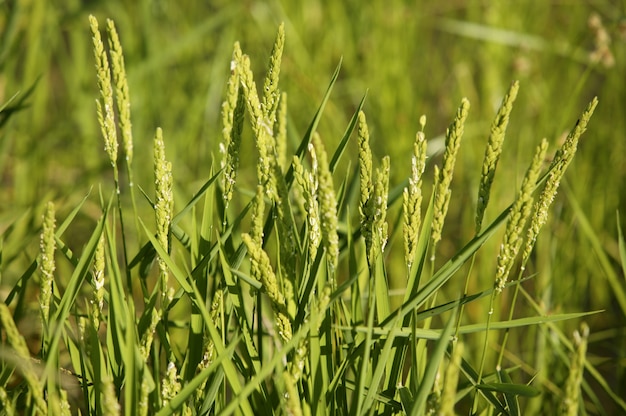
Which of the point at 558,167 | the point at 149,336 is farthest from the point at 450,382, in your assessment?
the point at 149,336

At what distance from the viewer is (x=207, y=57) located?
2.80 metres

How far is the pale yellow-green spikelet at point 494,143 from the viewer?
33.2 inches

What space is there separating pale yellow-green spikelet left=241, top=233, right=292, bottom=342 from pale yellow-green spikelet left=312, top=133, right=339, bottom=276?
8 centimetres

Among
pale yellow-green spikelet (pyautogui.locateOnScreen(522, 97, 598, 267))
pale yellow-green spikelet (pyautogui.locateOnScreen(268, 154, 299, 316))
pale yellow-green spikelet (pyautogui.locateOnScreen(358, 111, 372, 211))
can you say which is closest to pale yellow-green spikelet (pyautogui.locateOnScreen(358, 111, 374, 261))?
pale yellow-green spikelet (pyautogui.locateOnScreen(358, 111, 372, 211))

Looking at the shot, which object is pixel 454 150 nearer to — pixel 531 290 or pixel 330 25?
pixel 531 290

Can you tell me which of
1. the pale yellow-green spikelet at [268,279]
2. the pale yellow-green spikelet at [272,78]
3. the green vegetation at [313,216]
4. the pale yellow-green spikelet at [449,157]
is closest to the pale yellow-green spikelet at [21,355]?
the green vegetation at [313,216]

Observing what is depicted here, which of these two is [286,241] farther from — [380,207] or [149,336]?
[149,336]

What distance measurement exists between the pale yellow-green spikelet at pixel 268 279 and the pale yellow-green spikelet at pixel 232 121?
0.17 meters

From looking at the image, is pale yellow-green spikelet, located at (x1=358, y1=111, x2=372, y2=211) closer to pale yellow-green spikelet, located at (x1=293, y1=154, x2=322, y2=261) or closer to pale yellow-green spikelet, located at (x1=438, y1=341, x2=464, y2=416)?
pale yellow-green spikelet, located at (x1=293, y1=154, x2=322, y2=261)

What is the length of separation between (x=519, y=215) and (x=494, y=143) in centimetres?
10

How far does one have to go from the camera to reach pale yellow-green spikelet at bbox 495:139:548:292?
31.6 inches

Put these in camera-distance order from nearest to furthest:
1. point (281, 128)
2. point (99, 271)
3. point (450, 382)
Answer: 1. point (450, 382)
2. point (99, 271)
3. point (281, 128)

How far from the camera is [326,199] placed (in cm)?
80

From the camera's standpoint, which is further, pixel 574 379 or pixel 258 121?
pixel 258 121
